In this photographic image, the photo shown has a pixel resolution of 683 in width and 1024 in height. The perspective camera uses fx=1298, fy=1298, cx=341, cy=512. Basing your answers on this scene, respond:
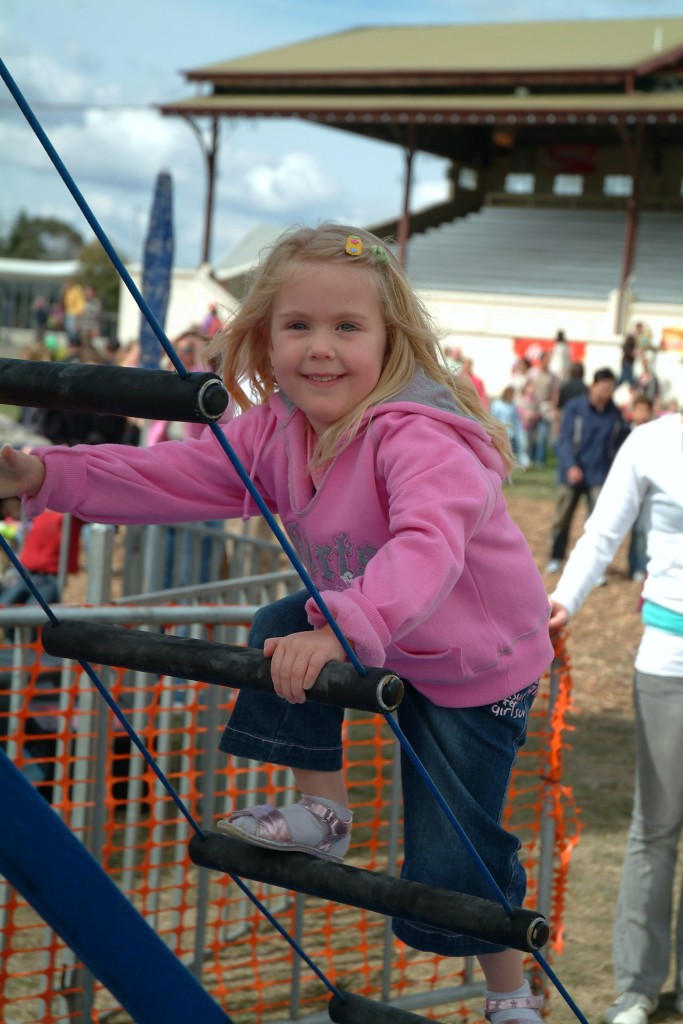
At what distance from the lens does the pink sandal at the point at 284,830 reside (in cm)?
200

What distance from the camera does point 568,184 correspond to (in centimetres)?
3897

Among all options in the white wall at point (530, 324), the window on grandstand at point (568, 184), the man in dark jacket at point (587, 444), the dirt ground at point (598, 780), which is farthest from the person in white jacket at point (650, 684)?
the window on grandstand at point (568, 184)

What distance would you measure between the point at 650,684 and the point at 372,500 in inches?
90.4

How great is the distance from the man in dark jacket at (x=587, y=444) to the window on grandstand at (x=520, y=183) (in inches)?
1114

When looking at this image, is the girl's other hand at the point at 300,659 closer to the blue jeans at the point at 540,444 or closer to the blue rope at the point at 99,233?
the blue rope at the point at 99,233

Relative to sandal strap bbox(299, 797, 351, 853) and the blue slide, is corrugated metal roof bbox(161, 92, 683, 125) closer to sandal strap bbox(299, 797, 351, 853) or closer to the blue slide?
sandal strap bbox(299, 797, 351, 853)

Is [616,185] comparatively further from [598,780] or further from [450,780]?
[450,780]

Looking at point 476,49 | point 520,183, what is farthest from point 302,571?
point 520,183

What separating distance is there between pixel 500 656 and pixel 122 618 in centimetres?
174

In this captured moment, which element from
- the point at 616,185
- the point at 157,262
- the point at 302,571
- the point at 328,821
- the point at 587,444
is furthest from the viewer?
the point at 616,185

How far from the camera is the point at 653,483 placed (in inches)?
159

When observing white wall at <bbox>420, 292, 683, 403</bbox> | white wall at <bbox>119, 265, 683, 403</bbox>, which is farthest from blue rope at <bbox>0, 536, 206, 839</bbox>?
white wall at <bbox>420, 292, 683, 403</bbox>

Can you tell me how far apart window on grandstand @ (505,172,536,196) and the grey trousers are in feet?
122

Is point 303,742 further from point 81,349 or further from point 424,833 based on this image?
point 81,349
